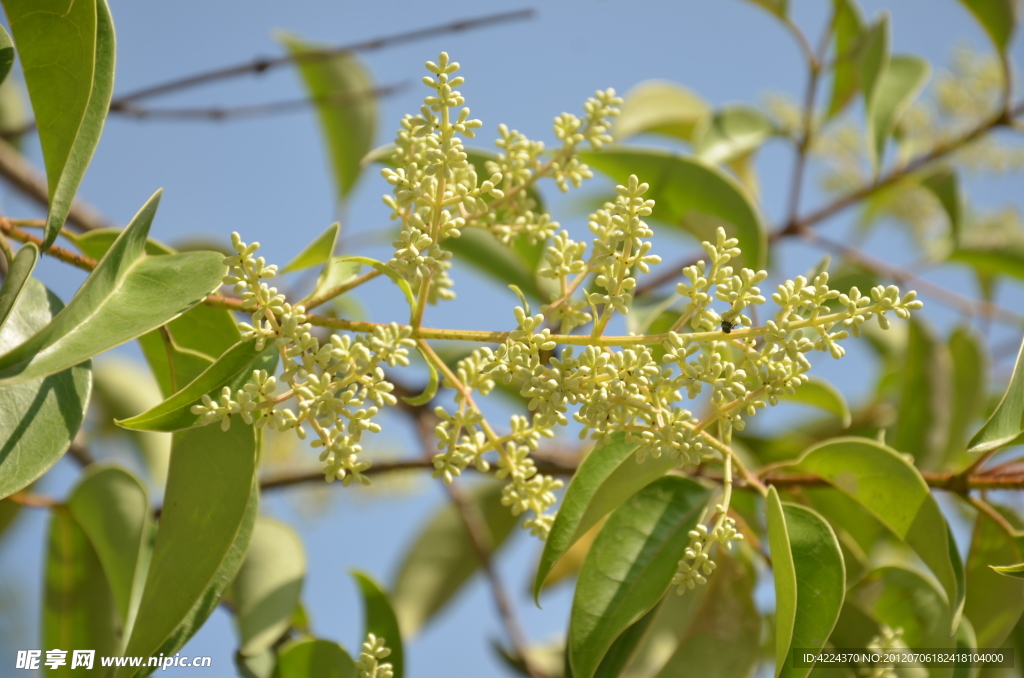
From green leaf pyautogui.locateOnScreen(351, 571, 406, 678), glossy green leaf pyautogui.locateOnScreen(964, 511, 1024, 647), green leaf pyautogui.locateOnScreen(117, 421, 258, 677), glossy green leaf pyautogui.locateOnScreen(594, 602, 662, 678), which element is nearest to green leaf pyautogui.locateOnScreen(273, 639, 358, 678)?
green leaf pyautogui.locateOnScreen(351, 571, 406, 678)

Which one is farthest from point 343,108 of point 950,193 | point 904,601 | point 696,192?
point 904,601

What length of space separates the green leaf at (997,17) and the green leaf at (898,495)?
5.00 ft

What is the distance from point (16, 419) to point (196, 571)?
0.28 metres

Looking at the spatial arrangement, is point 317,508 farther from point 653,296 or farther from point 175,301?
point 175,301

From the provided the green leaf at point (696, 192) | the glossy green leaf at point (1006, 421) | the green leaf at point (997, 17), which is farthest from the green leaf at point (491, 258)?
the green leaf at point (997, 17)

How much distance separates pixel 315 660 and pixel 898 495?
0.94 metres

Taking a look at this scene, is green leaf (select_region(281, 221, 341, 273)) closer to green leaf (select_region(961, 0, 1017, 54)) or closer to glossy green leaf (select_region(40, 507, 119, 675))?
glossy green leaf (select_region(40, 507, 119, 675))

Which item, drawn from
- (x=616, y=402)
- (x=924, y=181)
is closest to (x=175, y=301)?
(x=616, y=402)

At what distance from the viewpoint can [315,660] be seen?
51.1 inches

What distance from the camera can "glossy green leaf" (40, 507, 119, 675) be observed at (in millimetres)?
1516

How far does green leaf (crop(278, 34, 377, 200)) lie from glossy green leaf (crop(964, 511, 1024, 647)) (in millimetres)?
1937

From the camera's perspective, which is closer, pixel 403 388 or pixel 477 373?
pixel 477 373

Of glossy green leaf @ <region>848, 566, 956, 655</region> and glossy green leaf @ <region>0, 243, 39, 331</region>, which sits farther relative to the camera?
glossy green leaf @ <region>848, 566, 956, 655</region>

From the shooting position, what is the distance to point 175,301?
2.97ft
